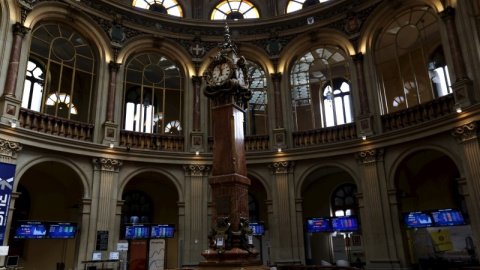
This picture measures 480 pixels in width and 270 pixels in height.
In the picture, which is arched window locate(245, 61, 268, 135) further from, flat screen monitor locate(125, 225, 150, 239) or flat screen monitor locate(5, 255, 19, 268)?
flat screen monitor locate(5, 255, 19, 268)

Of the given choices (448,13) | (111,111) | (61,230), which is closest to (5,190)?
(61,230)

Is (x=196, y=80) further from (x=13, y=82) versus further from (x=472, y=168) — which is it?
(x=472, y=168)

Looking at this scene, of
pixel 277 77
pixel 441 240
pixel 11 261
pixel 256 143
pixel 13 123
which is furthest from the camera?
pixel 277 77

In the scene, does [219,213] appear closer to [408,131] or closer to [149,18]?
[408,131]

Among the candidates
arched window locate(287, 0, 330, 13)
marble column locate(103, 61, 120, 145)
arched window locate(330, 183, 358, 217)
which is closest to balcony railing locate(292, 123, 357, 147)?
arched window locate(330, 183, 358, 217)

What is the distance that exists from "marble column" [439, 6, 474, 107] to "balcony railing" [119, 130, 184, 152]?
10.8m

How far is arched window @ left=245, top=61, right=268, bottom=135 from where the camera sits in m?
18.4

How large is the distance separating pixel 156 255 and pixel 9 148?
22.0ft

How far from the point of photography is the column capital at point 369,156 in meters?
14.9

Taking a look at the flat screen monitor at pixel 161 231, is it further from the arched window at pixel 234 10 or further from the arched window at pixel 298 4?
the arched window at pixel 298 4

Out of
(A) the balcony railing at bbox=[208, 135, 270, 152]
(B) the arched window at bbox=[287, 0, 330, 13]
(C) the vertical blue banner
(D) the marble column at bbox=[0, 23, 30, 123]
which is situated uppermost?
(B) the arched window at bbox=[287, 0, 330, 13]

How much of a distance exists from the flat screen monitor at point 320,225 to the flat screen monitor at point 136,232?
6638 millimetres

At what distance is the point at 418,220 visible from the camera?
1363 cm

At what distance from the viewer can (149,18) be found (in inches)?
A: 691
